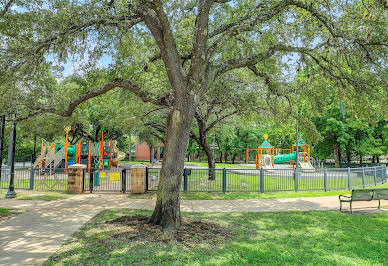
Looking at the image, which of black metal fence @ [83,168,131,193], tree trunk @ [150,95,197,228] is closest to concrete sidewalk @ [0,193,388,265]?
black metal fence @ [83,168,131,193]

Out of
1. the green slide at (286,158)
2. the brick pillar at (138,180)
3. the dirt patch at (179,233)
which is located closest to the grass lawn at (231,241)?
the dirt patch at (179,233)

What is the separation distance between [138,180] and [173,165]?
7116 mm

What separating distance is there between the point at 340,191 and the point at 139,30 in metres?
12.6

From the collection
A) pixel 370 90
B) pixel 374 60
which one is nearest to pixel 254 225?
pixel 370 90

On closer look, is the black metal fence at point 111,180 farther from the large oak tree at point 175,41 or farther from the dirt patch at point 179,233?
the dirt patch at point 179,233

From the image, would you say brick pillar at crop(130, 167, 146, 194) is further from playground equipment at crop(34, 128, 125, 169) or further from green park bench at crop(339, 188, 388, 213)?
playground equipment at crop(34, 128, 125, 169)

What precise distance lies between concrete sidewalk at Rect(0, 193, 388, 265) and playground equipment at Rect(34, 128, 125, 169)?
1028cm

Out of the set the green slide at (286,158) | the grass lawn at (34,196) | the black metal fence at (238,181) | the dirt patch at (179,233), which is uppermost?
the green slide at (286,158)

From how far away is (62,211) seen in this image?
9.21 meters

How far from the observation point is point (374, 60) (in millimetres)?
8078

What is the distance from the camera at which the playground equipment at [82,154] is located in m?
22.0

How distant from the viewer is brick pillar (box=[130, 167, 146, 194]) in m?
13.2

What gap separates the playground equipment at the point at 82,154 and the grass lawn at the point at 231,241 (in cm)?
1515

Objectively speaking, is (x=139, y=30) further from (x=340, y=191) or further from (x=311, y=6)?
(x=340, y=191)
